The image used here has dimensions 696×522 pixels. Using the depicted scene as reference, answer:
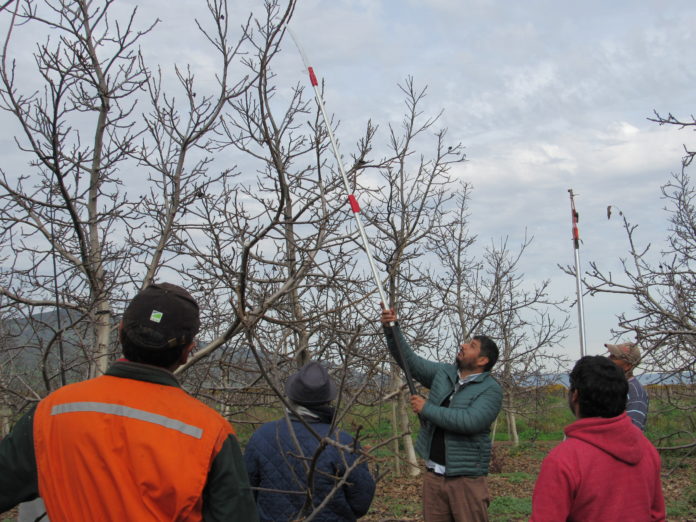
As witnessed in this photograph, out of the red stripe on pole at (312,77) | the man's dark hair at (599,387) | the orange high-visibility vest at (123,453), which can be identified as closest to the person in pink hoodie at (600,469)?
the man's dark hair at (599,387)

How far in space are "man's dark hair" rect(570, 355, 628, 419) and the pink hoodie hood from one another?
40 millimetres

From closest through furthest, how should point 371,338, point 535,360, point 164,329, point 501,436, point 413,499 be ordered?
1. point 164,329
2. point 371,338
3. point 413,499
4. point 535,360
5. point 501,436

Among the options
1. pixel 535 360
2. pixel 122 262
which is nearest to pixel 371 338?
pixel 122 262

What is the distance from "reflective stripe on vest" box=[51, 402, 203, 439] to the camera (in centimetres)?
173

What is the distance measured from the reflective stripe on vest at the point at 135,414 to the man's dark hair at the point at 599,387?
1.65 m

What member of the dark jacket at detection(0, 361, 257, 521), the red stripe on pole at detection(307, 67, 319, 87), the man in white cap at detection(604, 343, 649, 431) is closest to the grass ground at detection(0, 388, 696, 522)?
the man in white cap at detection(604, 343, 649, 431)

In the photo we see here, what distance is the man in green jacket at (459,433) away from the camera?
13.7 ft

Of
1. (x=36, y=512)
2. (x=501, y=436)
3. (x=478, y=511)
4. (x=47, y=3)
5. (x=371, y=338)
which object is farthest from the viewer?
(x=501, y=436)

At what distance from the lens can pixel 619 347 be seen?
4.35 m

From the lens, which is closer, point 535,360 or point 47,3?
point 47,3

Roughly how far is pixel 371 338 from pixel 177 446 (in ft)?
18.4

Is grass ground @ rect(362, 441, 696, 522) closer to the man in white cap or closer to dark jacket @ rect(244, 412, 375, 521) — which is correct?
the man in white cap

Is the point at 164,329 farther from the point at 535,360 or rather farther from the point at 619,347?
the point at 535,360

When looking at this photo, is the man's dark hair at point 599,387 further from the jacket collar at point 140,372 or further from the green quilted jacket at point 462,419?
the jacket collar at point 140,372
